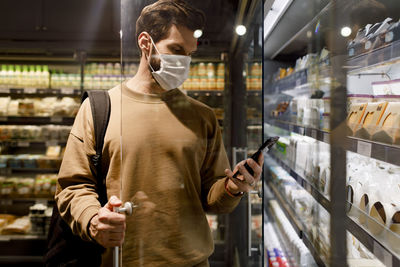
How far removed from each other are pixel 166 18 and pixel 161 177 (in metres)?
0.57

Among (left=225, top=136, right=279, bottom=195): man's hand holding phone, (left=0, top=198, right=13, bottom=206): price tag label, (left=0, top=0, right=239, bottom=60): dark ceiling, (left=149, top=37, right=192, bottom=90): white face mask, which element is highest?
(left=0, top=0, right=239, bottom=60): dark ceiling

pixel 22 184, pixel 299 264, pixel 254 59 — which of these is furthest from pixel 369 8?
pixel 22 184

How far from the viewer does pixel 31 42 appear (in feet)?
11.7

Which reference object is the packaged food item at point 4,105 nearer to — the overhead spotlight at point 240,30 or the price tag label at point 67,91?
the price tag label at point 67,91

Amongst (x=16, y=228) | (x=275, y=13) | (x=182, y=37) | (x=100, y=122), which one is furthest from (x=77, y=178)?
(x=16, y=228)

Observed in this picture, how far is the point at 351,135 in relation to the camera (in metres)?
1.27

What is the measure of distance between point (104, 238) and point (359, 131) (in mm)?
996

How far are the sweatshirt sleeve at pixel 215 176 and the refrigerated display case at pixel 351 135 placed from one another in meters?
0.47

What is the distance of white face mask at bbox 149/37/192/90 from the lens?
1161 millimetres

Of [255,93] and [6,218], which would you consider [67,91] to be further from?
[255,93]

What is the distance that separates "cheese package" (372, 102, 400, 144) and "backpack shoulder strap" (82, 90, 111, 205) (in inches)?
38.0

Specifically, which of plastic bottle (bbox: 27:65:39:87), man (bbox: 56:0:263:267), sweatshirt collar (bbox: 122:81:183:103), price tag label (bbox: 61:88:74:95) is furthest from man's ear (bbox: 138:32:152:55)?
plastic bottle (bbox: 27:65:39:87)

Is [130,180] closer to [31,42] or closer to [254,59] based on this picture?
[254,59]

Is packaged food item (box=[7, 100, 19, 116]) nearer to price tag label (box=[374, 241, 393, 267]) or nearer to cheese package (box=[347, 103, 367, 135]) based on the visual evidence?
cheese package (box=[347, 103, 367, 135])
